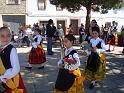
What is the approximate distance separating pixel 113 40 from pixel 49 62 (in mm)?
6160

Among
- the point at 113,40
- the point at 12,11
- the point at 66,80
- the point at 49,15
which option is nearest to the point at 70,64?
the point at 66,80

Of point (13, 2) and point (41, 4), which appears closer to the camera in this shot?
point (13, 2)

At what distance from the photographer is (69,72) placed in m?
6.93

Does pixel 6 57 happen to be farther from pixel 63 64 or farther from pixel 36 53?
pixel 36 53

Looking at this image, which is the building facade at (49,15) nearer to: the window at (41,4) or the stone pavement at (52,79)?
the window at (41,4)

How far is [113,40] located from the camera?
19297mm

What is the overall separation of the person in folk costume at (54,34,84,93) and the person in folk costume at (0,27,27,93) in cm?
200

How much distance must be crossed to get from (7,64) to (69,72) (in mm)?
2195

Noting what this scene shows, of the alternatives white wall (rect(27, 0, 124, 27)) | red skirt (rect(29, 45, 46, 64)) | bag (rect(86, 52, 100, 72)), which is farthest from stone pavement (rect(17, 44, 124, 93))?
white wall (rect(27, 0, 124, 27))

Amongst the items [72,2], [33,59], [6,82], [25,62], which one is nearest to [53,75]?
[33,59]

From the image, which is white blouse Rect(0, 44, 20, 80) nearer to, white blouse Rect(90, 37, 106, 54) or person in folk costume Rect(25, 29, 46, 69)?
white blouse Rect(90, 37, 106, 54)

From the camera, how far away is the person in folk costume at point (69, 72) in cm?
689

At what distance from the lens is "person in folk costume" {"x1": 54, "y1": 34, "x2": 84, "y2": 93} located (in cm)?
689

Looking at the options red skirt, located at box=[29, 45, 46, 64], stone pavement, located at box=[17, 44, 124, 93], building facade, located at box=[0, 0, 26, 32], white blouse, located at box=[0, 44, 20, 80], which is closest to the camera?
white blouse, located at box=[0, 44, 20, 80]
